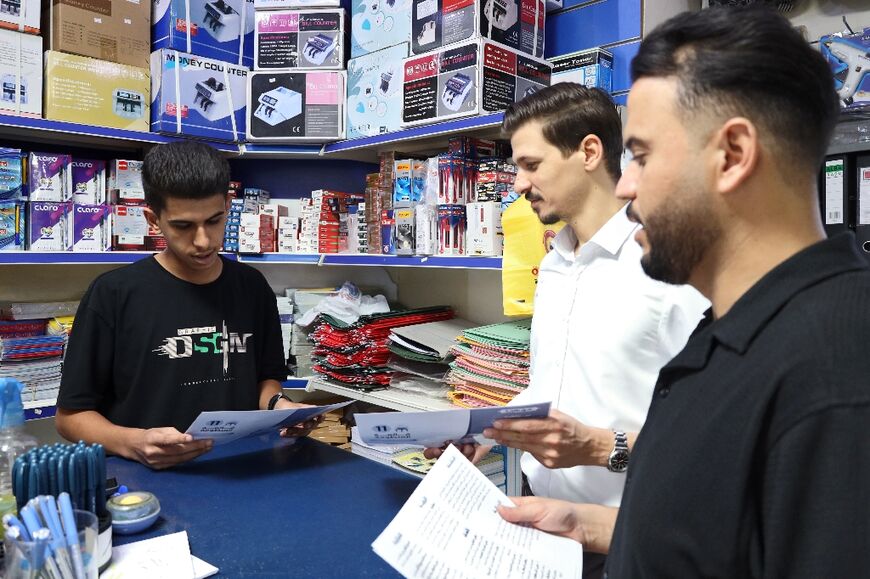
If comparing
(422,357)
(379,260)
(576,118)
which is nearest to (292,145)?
(379,260)

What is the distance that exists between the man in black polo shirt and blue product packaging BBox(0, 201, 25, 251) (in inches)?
105

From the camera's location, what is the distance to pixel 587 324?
1482mm

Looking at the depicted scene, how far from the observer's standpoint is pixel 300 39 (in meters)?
3.16

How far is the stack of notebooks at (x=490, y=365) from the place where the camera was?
7.89 feet

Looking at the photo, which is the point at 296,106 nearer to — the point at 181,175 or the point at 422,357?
the point at 422,357

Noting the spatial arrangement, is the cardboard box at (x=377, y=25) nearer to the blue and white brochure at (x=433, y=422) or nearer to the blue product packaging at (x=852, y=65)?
the blue product packaging at (x=852, y=65)

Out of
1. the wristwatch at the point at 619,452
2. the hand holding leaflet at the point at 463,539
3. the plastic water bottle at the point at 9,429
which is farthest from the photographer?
the wristwatch at the point at 619,452

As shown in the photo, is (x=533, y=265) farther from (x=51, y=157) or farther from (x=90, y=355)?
(x=51, y=157)

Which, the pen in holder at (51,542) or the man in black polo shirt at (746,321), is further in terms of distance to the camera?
the pen in holder at (51,542)

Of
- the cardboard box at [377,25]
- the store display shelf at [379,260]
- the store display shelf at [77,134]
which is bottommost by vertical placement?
the store display shelf at [379,260]

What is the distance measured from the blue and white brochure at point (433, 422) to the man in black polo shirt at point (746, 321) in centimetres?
39

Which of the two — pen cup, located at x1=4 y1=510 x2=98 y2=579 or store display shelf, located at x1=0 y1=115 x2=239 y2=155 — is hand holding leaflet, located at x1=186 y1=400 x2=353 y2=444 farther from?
store display shelf, located at x1=0 y1=115 x2=239 y2=155

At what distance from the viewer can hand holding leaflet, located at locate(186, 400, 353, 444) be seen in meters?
1.32

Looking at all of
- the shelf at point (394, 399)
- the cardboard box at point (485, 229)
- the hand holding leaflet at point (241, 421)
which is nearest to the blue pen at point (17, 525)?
the hand holding leaflet at point (241, 421)
